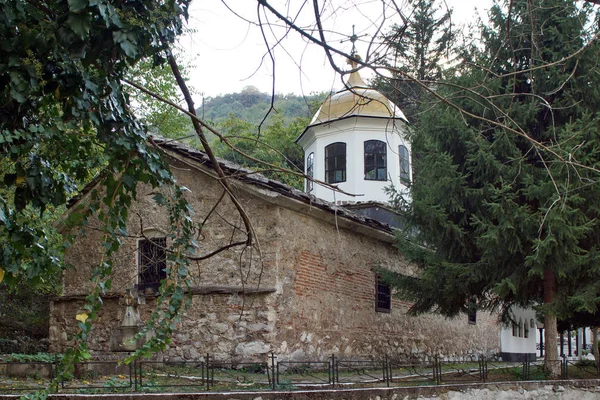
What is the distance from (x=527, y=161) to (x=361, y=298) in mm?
5024

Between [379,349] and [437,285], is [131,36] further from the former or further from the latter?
[379,349]

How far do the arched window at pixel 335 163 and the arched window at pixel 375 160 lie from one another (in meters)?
0.70

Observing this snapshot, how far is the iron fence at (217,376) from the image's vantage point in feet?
30.8

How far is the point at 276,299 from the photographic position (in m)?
13.7

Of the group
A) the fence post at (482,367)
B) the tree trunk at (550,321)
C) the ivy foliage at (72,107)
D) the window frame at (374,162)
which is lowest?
the fence post at (482,367)

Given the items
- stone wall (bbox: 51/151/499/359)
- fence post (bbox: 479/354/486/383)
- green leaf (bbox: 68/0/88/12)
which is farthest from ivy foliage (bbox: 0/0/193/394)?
fence post (bbox: 479/354/486/383)

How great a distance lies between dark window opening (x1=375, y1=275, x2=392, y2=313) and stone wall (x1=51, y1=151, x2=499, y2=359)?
0.85 ft

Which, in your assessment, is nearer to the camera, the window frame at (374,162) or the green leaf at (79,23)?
the green leaf at (79,23)

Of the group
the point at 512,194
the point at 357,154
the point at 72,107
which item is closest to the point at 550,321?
the point at 512,194

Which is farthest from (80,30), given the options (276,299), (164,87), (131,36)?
(164,87)

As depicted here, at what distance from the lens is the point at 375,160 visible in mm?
20734

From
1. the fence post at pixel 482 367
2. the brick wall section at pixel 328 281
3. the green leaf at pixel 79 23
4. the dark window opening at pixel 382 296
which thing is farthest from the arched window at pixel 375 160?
the green leaf at pixel 79 23

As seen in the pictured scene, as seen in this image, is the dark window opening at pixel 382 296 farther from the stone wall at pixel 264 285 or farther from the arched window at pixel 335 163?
the arched window at pixel 335 163

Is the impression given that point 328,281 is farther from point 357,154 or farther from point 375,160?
point 375,160
